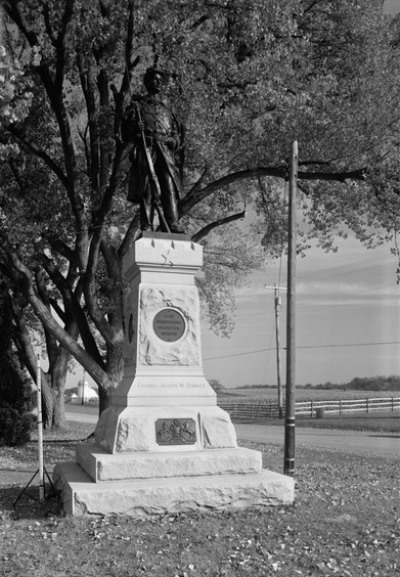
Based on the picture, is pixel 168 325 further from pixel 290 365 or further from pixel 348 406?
pixel 348 406

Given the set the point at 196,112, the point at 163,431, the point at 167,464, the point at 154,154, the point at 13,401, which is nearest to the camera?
the point at 167,464

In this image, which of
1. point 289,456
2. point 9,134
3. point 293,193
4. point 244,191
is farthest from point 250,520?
point 244,191

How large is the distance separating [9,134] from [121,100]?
2966 millimetres

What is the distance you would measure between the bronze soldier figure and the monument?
0.01 meters

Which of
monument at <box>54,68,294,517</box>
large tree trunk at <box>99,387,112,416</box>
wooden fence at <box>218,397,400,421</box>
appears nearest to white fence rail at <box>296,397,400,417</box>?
wooden fence at <box>218,397,400,421</box>

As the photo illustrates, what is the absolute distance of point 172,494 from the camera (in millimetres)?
6895

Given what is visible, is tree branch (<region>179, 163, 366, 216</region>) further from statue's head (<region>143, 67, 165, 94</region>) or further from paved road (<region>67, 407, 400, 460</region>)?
paved road (<region>67, 407, 400, 460</region>)

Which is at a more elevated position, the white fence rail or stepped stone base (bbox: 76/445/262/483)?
stepped stone base (bbox: 76/445/262/483)

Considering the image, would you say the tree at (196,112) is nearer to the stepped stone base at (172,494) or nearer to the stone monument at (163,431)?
the stone monument at (163,431)

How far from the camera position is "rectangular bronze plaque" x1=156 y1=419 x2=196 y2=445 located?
7633mm

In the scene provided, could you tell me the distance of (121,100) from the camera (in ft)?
50.4

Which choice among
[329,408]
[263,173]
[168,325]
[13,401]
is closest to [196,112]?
[263,173]

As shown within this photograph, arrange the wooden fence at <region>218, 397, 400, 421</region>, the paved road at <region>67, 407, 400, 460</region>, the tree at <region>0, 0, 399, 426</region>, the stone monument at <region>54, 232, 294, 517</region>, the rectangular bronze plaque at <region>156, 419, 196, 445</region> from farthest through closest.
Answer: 1. the wooden fence at <region>218, 397, 400, 421</region>
2. the paved road at <region>67, 407, 400, 460</region>
3. the tree at <region>0, 0, 399, 426</region>
4. the rectangular bronze plaque at <region>156, 419, 196, 445</region>
5. the stone monument at <region>54, 232, 294, 517</region>

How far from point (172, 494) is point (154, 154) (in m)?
4.81
